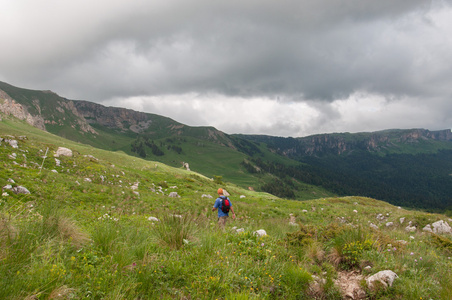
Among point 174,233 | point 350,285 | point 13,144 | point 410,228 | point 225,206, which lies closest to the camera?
point 350,285

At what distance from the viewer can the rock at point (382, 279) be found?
505 cm

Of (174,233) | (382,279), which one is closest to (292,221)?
(382,279)

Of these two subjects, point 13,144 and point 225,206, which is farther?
point 13,144

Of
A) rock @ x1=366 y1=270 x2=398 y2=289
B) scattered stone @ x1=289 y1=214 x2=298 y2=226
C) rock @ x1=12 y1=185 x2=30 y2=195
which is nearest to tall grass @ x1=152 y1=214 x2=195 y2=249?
rock @ x1=366 y1=270 x2=398 y2=289

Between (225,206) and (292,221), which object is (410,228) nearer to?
(292,221)

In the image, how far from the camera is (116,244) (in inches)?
199

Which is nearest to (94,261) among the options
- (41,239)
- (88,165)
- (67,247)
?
(67,247)

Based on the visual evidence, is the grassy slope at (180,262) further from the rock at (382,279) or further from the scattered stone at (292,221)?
the scattered stone at (292,221)

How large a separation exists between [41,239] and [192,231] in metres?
3.58

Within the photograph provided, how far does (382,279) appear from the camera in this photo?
5.14 meters

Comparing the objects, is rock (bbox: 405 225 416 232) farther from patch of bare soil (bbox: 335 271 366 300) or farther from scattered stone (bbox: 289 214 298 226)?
patch of bare soil (bbox: 335 271 366 300)

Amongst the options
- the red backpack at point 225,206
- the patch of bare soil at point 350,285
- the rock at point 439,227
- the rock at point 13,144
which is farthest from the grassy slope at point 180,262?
the rock at point 13,144

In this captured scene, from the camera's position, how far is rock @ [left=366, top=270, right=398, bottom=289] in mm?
5051

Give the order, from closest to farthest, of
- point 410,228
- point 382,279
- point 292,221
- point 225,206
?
point 382,279 < point 225,206 < point 410,228 < point 292,221
